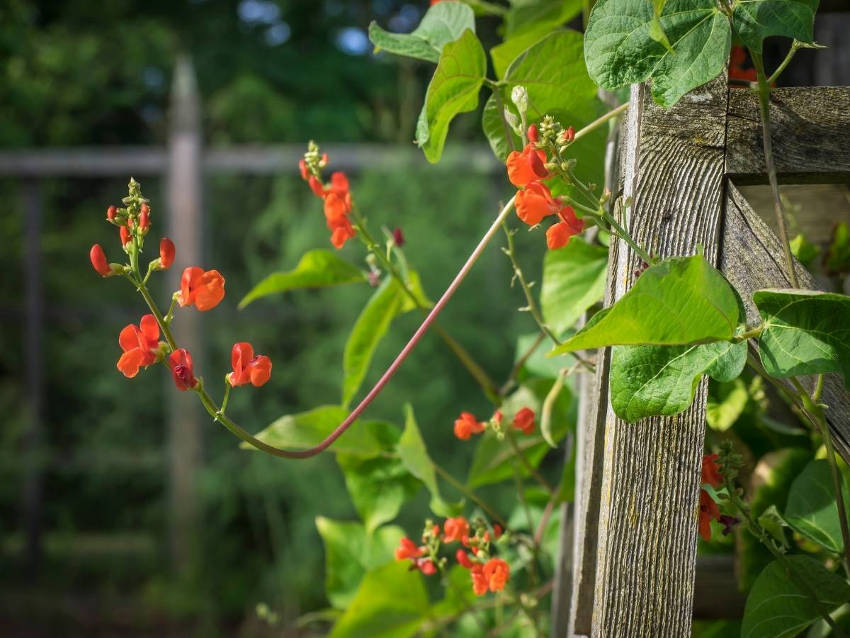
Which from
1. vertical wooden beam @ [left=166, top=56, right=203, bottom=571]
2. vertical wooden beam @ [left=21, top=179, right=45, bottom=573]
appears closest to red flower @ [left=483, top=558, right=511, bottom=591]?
vertical wooden beam @ [left=166, top=56, right=203, bottom=571]

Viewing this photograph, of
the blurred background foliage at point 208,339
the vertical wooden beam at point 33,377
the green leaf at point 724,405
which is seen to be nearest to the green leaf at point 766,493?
the green leaf at point 724,405

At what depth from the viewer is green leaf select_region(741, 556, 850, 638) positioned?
569 mm

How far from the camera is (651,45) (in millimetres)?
493

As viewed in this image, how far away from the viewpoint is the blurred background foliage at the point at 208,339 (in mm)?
3406

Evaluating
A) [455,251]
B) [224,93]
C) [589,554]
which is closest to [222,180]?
[224,93]

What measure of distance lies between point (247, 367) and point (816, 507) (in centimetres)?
37

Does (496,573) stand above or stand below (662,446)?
below

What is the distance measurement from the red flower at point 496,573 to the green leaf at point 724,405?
0.20 meters

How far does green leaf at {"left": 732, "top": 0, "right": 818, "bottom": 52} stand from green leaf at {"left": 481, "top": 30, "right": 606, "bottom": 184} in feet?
0.41

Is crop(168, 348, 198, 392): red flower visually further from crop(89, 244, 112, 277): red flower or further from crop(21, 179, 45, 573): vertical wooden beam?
crop(21, 179, 45, 573): vertical wooden beam

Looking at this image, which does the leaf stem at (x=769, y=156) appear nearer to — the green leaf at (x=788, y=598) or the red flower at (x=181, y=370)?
the green leaf at (x=788, y=598)

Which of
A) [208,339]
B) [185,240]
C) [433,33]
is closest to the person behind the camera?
[433,33]

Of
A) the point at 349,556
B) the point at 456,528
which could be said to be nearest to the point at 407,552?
the point at 456,528

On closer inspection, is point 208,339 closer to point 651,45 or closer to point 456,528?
point 456,528
